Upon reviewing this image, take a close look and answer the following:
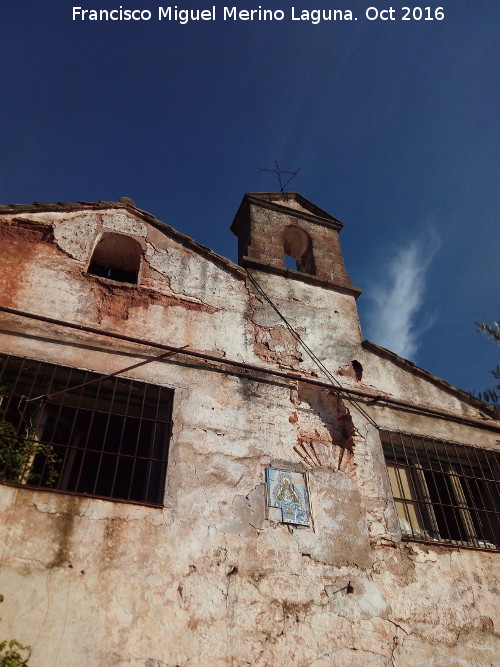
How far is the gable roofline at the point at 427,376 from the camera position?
7438 mm

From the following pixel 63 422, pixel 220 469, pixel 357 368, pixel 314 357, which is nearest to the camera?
pixel 220 469

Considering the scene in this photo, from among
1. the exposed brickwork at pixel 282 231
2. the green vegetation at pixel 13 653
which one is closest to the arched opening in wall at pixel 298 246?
the exposed brickwork at pixel 282 231

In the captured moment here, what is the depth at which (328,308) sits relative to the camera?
25.5 ft

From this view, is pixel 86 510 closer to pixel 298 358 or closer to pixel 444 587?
pixel 298 358

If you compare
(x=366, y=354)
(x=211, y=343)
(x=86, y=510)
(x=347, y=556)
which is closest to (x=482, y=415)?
(x=366, y=354)

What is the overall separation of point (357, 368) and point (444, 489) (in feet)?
6.45

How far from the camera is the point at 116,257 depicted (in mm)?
7453

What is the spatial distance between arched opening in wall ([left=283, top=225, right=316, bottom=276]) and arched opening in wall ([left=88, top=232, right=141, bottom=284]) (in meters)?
2.95

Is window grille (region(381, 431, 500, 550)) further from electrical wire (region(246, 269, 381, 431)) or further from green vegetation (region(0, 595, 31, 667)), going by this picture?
green vegetation (region(0, 595, 31, 667))

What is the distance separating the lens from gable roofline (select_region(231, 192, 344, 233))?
9.00m

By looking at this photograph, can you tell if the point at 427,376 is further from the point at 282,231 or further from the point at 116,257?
the point at 116,257

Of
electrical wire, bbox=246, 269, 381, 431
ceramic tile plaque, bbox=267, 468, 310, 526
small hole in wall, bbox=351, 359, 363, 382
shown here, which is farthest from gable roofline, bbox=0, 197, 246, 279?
ceramic tile plaque, bbox=267, 468, 310, 526

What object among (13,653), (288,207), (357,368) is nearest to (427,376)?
(357,368)

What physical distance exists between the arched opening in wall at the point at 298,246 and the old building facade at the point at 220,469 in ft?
2.76
